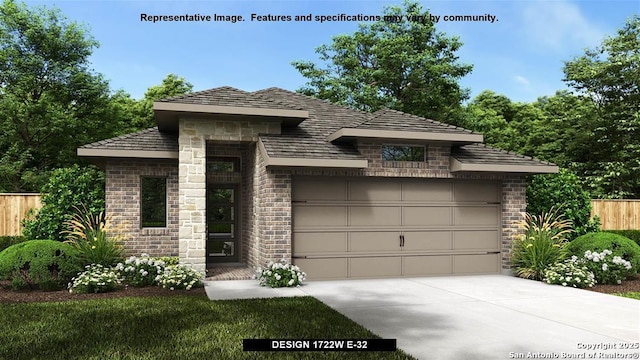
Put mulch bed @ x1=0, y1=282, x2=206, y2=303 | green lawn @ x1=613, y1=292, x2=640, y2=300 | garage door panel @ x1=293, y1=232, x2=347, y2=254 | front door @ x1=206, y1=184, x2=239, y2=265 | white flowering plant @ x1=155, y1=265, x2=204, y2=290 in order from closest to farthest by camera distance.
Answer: mulch bed @ x1=0, y1=282, x2=206, y2=303, green lawn @ x1=613, y1=292, x2=640, y2=300, white flowering plant @ x1=155, y1=265, x2=204, y2=290, garage door panel @ x1=293, y1=232, x2=347, y2=254, front door @ x1=206, y1=184, x2=239, y2=265

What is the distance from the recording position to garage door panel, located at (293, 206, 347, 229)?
464 inches

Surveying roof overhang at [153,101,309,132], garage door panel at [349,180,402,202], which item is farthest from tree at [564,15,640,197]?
roof overhang at [153,101,309,132]

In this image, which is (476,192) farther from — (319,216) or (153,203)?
(153,203)

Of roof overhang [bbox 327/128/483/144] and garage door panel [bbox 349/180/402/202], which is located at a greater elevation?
roof overhang [bbox 327/128/483/144]

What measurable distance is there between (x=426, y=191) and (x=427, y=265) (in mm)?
1842

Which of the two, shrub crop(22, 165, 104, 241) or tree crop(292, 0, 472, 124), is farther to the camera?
tree crop(292, 0, 472, 124)

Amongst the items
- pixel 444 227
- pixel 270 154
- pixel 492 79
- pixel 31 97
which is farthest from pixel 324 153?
pixel 492 79

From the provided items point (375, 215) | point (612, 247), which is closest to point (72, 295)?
point (375, 215)

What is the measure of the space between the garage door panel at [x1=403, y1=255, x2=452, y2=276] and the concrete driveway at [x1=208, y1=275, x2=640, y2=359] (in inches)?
16.9

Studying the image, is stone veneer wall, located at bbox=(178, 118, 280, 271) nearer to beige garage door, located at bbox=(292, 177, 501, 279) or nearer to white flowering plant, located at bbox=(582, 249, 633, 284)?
beige garage door, located at bbox=(292, 177, 501, 279)

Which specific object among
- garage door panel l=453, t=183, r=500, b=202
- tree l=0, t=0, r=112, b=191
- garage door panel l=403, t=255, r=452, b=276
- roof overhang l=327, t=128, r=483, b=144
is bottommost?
garage door panel l=403, t=255, r=452, b=276

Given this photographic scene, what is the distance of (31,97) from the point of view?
80.5ft

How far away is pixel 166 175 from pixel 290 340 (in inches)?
328

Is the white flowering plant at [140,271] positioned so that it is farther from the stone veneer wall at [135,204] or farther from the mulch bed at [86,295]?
the stone veneer wall at [135,204]
